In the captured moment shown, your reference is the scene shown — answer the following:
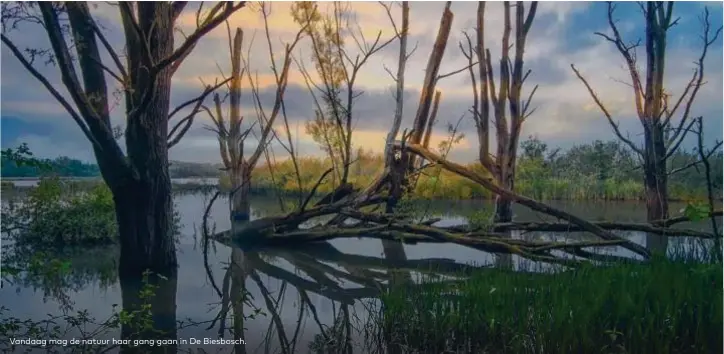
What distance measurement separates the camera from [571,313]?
2.25 metres

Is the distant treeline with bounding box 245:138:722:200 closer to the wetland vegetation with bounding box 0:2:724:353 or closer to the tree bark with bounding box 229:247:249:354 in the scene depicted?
the wetland vegetation with bounding box 0:2:724:353

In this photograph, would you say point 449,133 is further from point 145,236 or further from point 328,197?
point 145,236

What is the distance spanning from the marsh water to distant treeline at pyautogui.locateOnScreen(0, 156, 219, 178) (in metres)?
0.64

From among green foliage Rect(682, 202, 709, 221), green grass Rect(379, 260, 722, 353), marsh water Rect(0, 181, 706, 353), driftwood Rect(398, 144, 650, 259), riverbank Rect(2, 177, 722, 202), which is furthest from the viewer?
riverbank Rect(2, 177, 722, 202)

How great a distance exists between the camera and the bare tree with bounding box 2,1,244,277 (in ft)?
12.5

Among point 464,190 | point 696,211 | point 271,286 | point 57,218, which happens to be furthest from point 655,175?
point 57,218

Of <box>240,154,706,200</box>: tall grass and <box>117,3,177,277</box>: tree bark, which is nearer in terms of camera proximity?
<box>117,3,177,277</box>: tree bark

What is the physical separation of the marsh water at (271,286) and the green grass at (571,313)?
0.32m

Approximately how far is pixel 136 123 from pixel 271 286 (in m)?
1.40

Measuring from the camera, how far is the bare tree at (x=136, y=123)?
3801 millimetres

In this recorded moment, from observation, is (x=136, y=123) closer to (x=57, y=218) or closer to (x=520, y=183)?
(x=57, y=218)

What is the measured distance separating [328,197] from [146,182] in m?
2.07

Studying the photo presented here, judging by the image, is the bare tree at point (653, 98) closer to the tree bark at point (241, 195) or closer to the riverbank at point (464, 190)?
the riverbank at point (464, 190)

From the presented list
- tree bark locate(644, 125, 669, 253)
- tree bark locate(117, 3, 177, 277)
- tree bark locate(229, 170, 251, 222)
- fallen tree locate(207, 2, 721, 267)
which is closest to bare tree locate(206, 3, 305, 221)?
tree bark locate(229, 170, 251, 222)
